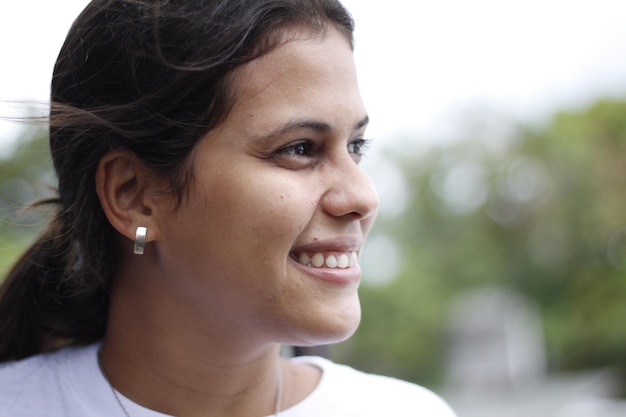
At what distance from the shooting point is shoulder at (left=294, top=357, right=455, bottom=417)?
166 cm

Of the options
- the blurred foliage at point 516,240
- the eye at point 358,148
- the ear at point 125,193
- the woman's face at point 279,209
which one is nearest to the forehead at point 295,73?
the woman's face at point 279,209

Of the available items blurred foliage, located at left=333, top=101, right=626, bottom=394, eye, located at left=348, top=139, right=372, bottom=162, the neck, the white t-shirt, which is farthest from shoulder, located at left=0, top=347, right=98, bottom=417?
blurred foliage, located at left=333, top=101, right=626, bottom=394

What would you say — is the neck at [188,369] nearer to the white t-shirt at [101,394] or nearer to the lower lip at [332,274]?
the white t-shirt at [101,394]

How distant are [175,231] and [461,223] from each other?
85.4 ft

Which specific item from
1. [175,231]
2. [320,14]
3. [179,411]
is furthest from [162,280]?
[320,14]

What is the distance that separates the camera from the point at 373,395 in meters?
1.71

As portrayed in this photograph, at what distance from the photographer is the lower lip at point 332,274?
4.66 feet

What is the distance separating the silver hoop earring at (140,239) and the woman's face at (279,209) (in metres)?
0.04

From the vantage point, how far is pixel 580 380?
20.7 meters

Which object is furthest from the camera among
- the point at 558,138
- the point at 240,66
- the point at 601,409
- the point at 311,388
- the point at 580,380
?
the point at 558,138

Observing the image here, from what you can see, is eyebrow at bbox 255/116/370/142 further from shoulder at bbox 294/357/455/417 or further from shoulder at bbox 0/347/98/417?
shoulder at bbox 0/347/98/417

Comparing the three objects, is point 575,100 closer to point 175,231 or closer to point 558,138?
point 558,138

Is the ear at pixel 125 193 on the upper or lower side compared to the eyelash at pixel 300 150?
lower

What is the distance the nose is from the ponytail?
0.63 m
